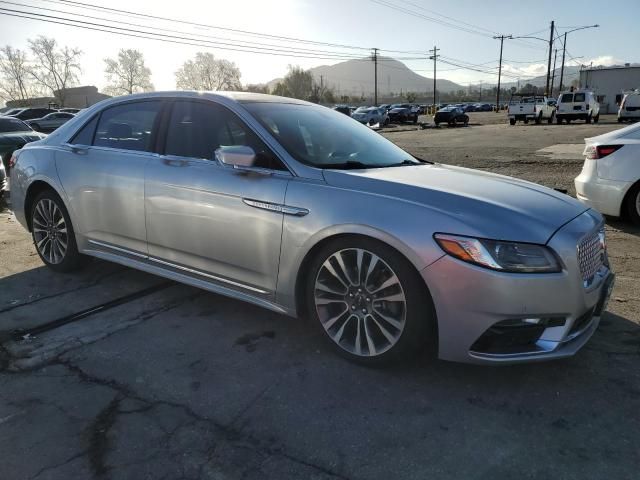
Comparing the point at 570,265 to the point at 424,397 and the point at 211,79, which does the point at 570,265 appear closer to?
the point at 424,397

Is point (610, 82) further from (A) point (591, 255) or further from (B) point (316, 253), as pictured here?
(B) point (316, 253)

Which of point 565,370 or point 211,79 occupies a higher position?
point 211,79

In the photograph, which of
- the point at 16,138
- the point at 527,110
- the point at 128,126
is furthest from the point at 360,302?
the point at 527,110

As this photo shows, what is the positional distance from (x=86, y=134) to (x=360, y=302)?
304 cm

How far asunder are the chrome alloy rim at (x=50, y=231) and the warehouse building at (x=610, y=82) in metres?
63.3

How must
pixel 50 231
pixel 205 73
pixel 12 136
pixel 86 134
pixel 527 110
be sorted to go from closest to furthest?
pixel 86 134
pixel 50 231
pixel 12 136
pixel 527 110
pixel 205 73

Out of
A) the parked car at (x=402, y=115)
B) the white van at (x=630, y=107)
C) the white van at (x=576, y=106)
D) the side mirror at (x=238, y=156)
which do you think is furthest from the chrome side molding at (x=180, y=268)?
the parked car at (x=402, y=115)

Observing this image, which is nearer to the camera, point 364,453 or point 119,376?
point 364,453

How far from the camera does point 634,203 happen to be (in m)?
6.01

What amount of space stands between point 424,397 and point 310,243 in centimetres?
106

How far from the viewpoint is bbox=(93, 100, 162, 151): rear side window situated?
156 inches

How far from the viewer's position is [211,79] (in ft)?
289

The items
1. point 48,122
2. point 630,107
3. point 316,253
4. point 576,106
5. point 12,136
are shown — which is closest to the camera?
point 316,253

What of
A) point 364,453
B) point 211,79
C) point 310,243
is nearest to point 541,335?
point 364,453
